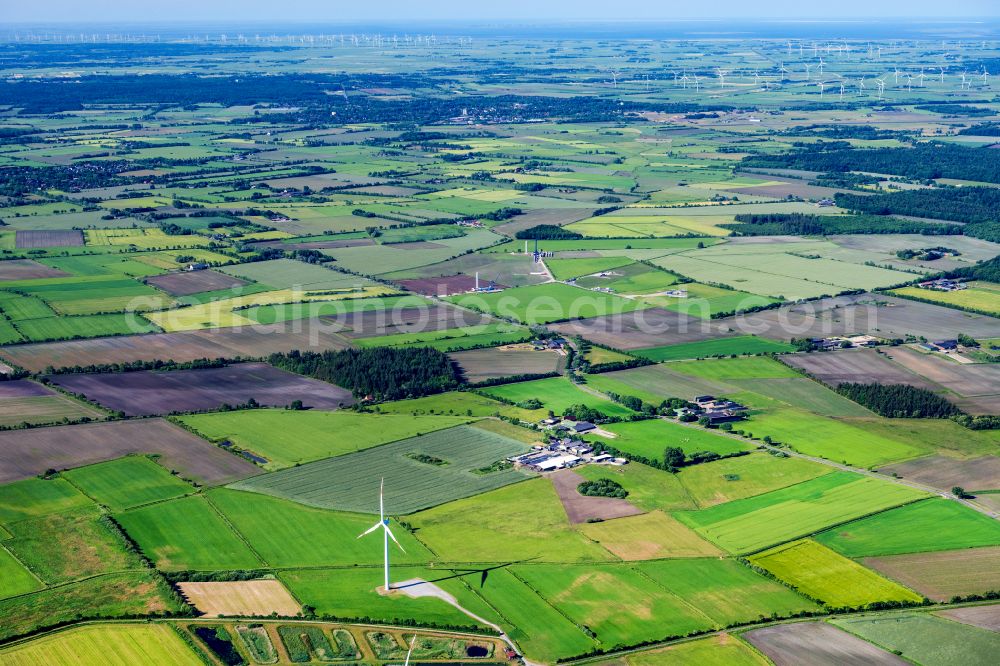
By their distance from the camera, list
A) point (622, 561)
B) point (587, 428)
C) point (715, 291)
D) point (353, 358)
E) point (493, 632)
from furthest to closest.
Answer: point (715, 291) < point (353, 358) < point (587, 428) < point (622, 561) < point (493, 632)

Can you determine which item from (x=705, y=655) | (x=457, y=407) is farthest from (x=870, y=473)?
(x=457, y=407)

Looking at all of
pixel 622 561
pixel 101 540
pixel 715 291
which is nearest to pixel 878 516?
pixel 622 561

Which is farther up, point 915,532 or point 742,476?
point 742,476

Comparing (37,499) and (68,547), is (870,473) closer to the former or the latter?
(68,547)

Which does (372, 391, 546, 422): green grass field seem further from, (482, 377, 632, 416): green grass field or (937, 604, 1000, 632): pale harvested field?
(937, 604, 1000, 632): pale harvested field

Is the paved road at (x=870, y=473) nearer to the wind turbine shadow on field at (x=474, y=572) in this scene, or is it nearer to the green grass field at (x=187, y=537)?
the wind turbine shadow on field at (x=474, y=572)

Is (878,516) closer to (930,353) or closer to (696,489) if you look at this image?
(696,489)
